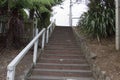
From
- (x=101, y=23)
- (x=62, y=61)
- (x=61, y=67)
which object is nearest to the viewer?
(x=61, y=67)

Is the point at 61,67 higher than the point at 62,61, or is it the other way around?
the point at 62,61

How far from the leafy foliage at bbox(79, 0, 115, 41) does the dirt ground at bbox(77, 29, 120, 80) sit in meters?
0.30

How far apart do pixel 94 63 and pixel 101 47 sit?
1.43 meters

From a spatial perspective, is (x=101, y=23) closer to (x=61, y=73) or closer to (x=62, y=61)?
(x=62, y=61)

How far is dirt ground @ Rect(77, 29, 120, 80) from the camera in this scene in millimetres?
5527

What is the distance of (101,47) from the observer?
7742mm

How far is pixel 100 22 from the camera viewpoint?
8.86m

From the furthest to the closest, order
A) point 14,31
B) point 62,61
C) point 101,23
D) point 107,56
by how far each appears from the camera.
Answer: point 101,23 < point 14,31 < point 62,61 < point 107,56

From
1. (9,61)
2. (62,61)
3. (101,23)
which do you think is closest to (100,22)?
(101,23)

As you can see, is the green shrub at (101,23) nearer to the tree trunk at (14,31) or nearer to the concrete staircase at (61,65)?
the concrete staircase at (61,65)

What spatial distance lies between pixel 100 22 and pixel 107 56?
8.18 feet

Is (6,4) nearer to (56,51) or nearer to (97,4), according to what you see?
(56,51)

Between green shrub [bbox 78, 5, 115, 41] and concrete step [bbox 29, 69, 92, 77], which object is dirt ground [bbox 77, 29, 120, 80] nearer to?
green shrub [bbox 78, 5, 115, 41]

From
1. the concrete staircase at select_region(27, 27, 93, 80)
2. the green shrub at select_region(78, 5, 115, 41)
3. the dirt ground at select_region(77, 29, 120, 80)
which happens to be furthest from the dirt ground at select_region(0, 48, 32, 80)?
the green shrub at select_region(78, 5, 115, 41)
